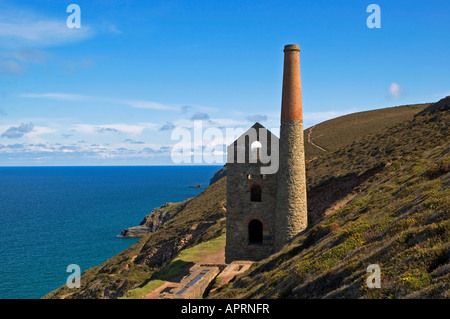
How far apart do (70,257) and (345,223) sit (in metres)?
54.5

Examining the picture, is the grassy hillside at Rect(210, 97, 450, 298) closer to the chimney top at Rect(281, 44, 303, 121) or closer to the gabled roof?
the gabled roof

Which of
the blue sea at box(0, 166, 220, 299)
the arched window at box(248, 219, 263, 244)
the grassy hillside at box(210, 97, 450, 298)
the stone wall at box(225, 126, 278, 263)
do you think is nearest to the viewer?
the grassy hillside at box(210, 97, 450, 298)

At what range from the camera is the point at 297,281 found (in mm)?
13078

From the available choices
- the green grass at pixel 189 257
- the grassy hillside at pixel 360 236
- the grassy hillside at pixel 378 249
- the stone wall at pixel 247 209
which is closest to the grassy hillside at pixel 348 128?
the grassy hillside at pixel 360 236

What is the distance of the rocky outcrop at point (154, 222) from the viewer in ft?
253

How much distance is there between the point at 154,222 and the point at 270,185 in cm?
5884

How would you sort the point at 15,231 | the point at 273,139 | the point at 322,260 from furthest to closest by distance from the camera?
1. the point at 15,231
2. the point at 273,139
3. the point at 322,260

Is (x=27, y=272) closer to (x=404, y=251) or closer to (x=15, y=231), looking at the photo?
(x=15, y=231)

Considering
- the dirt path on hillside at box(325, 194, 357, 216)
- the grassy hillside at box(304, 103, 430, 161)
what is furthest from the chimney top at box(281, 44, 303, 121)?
the grassy hillside at box(304, 103, 430, 161)

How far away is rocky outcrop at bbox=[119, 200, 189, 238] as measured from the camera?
7719 centimetres

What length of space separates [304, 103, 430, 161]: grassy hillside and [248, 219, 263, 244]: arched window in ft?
92.2

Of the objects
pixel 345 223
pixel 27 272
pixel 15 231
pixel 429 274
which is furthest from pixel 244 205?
pixel 15 231

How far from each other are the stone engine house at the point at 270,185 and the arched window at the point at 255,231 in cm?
8

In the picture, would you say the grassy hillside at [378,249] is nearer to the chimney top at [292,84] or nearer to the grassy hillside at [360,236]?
the grassy hillside at [360,236]
